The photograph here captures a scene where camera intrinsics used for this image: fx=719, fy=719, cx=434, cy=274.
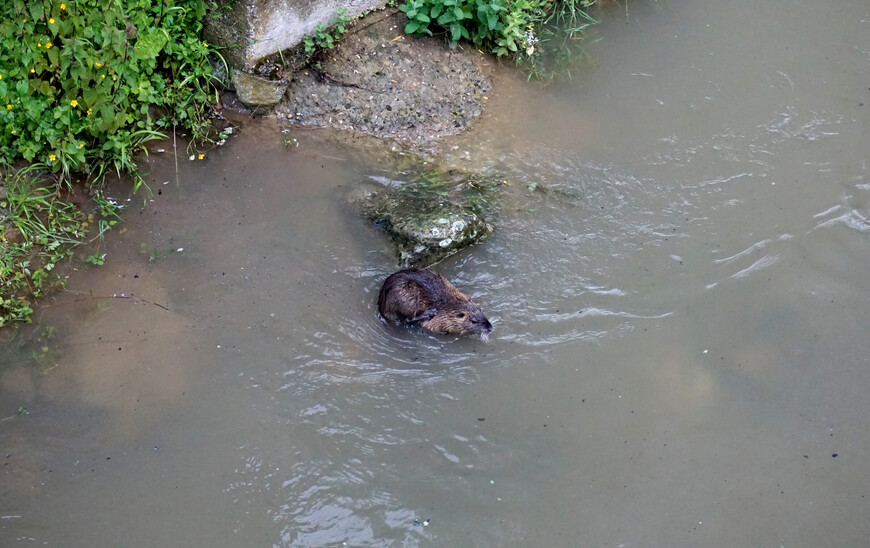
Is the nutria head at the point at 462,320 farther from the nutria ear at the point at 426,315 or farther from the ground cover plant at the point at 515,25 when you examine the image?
the ground cover plant at the point at 515,25

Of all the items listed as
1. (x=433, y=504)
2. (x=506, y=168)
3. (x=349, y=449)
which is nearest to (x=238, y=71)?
(x=506, y=168)

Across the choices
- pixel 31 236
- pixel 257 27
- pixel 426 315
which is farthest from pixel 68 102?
pixel 426 315

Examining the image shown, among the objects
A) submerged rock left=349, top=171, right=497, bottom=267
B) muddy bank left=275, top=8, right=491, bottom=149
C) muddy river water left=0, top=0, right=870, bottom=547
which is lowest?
muddy river water left=0, top=0, right=870, bottom=547

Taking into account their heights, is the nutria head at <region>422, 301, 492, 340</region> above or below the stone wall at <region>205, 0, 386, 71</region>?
below

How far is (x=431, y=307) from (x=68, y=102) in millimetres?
3150

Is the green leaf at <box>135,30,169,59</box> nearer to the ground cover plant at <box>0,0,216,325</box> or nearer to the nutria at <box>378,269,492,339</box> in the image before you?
the ground cover plant at <box>0,0,216,325</box>

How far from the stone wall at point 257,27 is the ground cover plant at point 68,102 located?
19 centimetres

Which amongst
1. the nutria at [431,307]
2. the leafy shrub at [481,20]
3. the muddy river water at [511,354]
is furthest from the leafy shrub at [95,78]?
the nutria at [431,307]

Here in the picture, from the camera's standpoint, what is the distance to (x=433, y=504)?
4391 mm

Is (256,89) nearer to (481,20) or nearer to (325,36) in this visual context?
(325,36)

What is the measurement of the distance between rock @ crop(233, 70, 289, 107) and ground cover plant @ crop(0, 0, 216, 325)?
13.4 inches

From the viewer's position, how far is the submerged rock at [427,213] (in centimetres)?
539

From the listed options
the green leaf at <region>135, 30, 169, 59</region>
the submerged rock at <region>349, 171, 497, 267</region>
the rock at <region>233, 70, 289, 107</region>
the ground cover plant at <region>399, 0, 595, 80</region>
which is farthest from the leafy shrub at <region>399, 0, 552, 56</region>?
the green leaf at <region>135, 30, 169, 59</region>

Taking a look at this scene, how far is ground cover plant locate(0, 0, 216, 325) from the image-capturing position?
17.1 ft
